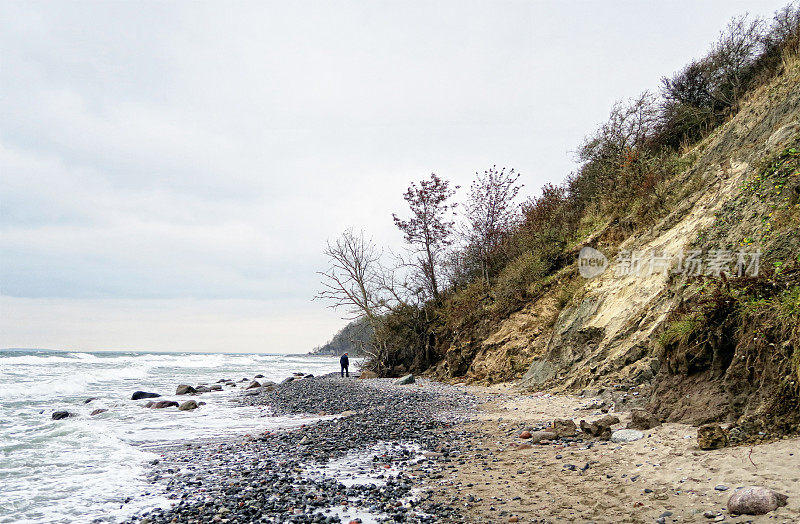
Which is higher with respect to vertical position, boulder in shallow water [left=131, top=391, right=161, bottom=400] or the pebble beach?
the pebble beach

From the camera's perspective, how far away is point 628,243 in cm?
1409

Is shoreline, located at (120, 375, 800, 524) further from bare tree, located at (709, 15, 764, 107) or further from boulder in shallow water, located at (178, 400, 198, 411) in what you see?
bare tree, located at (709, 15, 764, 107)

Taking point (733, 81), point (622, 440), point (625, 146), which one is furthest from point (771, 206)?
point (625, 146)

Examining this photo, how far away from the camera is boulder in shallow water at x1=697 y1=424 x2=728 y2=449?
522 centimetres

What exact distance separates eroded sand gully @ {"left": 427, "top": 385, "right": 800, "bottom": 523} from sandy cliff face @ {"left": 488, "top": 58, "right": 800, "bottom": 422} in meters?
0.98

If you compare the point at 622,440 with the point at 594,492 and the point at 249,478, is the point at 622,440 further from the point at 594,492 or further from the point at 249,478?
the point at 249,478

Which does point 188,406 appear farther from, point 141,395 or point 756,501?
point 756,501

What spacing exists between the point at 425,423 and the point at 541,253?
34.4ft

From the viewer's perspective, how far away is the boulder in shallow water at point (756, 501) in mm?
3769

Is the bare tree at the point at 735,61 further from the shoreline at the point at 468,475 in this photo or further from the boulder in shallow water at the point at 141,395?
the boulder in shallow water at the point at 141,395

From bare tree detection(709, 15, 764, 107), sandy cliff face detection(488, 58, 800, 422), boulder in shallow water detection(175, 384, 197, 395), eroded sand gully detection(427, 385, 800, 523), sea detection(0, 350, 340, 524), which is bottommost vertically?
boulder in shallow water detection(175, 384, 197, 395)
